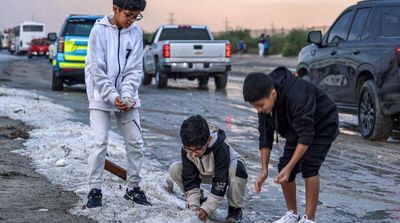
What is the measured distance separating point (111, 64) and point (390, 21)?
20.1ft

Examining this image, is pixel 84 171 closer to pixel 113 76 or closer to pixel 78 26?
pixel 113 76

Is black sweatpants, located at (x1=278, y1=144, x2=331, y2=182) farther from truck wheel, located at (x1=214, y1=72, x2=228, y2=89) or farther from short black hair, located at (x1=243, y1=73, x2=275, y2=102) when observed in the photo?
truck wheel, located at (x1=214, y1=72, x2=228, y2=89)

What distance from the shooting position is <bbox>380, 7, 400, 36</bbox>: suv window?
10678mm

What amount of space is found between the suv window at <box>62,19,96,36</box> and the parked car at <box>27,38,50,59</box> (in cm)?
4926

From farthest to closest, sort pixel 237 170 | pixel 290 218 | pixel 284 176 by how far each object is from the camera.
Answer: pixel 237 170, pixel 290 218, pixel 284 176

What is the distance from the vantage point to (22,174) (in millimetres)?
7145

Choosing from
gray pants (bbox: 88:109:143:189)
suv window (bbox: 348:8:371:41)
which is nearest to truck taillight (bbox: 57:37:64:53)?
suv window (bbox: 348:8:371:41)

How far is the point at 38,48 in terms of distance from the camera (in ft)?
224

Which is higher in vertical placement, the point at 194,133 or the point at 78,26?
the point at 78,26

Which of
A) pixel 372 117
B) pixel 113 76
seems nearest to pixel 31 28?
pixel 372 117

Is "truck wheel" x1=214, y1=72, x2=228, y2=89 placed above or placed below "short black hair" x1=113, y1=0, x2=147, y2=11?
below

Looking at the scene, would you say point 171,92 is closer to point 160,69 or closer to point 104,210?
point 160,69

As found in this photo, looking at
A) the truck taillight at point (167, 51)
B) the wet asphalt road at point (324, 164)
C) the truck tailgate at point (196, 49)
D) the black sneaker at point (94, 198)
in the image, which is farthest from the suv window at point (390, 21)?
the truck taillight at point (167, 51)

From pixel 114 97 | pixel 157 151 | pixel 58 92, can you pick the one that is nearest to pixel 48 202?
pixel 114 97
